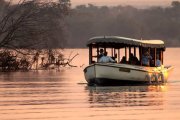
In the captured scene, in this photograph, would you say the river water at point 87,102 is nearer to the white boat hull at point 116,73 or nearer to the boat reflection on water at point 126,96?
the boat reflection on water at point 126,96

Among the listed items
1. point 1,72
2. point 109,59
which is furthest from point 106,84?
point 1,72

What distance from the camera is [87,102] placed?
1252 inches

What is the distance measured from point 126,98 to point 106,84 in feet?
29.9

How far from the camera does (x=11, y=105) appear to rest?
99.6ft

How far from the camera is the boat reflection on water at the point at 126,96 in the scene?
3109cm

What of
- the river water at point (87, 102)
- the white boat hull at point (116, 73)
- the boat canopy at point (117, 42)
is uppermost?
the boat canopy at point (117, 42)

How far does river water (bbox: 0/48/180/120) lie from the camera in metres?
26.5

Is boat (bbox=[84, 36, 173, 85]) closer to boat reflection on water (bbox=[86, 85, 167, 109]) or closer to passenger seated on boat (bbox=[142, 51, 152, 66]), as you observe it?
passenger seated on boat (bbox=[142, 51, 152, 66])

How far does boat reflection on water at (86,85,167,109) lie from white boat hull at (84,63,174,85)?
0.71 meters

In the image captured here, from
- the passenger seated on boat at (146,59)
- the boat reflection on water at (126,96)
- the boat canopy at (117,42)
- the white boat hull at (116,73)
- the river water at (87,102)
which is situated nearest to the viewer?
the river water at (87,102)

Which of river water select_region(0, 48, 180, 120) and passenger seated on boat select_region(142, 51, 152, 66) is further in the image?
passenger seated on boat select_region(142, 51, 152, 66)

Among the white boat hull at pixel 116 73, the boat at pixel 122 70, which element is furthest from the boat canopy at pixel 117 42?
the white boat hull at pixel 116 73

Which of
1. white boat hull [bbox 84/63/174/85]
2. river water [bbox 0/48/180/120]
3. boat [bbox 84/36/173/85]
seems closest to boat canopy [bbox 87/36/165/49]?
boat [bbox 84/36/173/85]

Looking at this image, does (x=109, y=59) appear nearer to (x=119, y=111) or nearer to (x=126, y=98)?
(x=126, y=98)
